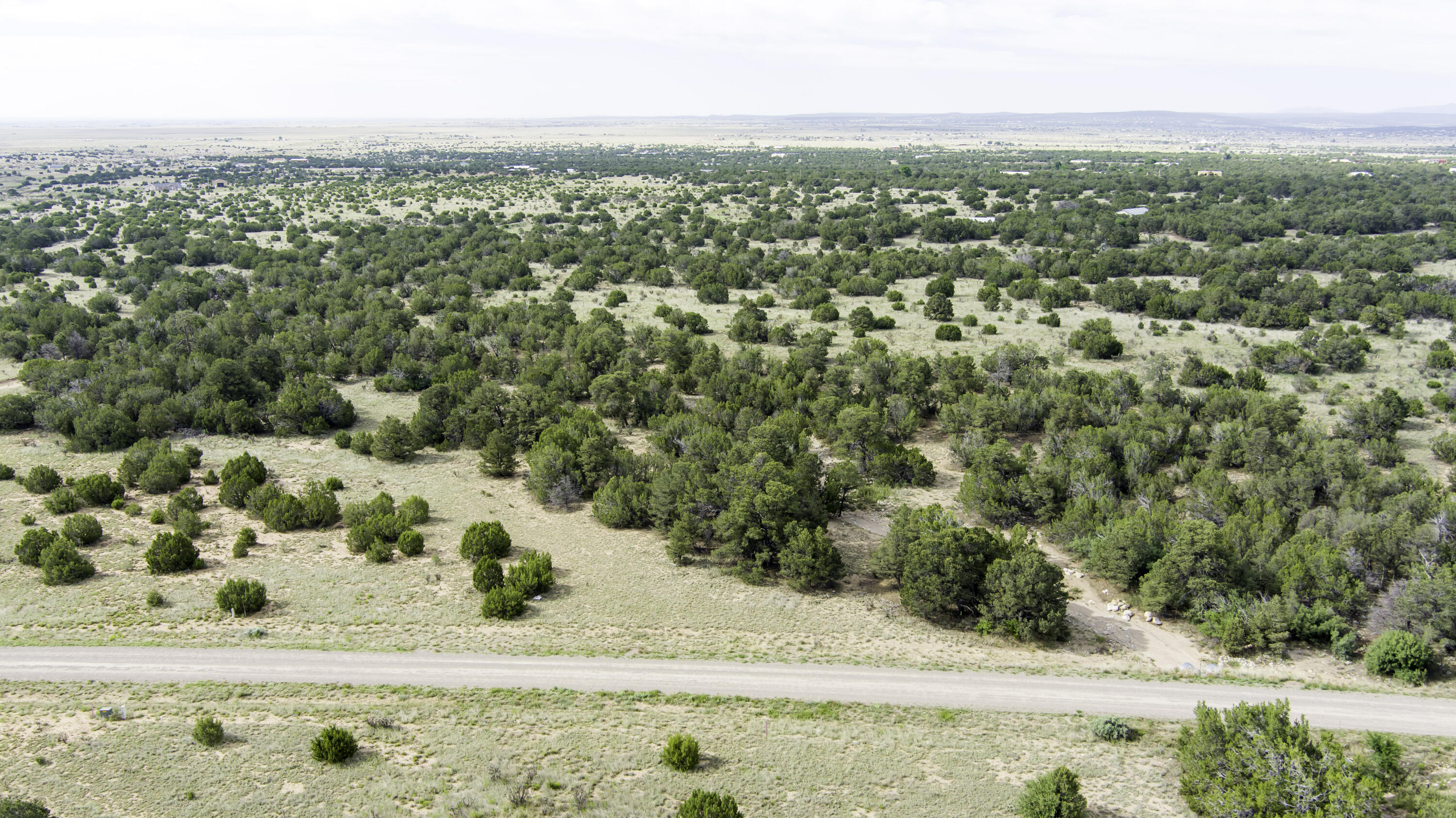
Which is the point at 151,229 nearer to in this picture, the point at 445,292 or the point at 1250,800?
the point at 445,292

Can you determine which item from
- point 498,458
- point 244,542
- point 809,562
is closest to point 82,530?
point 244,542

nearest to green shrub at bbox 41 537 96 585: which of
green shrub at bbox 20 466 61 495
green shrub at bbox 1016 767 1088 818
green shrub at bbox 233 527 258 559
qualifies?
green shrub at bbox 233 527 258 559

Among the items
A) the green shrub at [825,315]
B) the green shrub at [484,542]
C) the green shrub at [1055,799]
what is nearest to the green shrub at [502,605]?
the green shrub at [484,542]

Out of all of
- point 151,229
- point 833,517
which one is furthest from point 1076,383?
point 151,229

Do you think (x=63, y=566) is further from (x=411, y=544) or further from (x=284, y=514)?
(x=411, y=544)

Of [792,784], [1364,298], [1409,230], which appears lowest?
[792,784]

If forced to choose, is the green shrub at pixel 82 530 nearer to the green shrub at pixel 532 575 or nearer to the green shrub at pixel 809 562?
the green shrub at pixel 532 575
